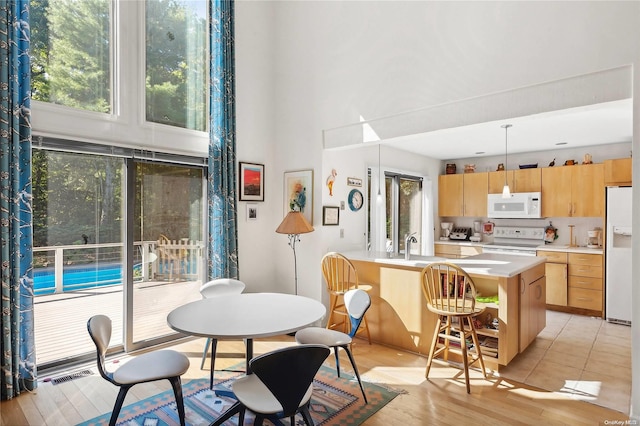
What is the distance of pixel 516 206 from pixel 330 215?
3.42 m

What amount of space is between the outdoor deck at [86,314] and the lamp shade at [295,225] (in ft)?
4.52

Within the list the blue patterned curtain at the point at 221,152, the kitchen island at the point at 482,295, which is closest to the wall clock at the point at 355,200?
the kitchen island at the point at 482,295

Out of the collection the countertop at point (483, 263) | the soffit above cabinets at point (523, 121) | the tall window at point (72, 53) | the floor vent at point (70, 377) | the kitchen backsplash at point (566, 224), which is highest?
the tall window at point (72, 53)

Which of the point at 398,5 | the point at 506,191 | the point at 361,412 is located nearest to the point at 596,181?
the point at 506,191

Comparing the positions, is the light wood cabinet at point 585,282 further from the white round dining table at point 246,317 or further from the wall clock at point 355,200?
the white round dining table at point 246,317

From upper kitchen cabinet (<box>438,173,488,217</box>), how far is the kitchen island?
95.3 inches

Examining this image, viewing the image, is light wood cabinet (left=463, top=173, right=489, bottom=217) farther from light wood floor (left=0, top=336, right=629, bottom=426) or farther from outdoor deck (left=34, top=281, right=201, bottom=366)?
outdoor deck (left=34, top=281, right=201, bottom=366)

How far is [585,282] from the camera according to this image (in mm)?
4965

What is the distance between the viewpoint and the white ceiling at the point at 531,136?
3799mm

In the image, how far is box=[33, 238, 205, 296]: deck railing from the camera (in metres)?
3.18

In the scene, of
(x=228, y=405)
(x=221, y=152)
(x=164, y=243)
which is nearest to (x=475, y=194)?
(x=221, y=152)

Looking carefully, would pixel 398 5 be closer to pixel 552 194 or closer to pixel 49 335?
pixel 552 194

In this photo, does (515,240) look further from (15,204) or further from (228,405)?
(15,204)

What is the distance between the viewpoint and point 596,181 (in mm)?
5156
